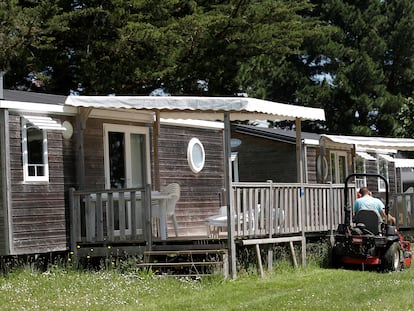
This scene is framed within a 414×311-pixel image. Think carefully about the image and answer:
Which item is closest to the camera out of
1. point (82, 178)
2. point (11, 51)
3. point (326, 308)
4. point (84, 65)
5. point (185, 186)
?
point (326, 308)

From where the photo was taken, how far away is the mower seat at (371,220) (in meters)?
14.7

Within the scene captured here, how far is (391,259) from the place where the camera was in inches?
564

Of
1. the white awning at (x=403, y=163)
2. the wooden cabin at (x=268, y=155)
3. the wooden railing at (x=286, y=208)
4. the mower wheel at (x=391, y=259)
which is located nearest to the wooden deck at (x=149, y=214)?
the wooden railing at (x=286, y=208)

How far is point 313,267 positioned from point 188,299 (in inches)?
166

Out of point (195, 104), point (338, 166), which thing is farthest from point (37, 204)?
point (338, 166)

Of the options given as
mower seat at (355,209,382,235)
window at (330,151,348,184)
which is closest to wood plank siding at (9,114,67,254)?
mower seat at (355,209,382,235)

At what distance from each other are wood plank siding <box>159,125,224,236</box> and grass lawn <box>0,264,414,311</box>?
3.78 meters

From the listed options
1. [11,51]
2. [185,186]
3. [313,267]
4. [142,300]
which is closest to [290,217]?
[313,267]

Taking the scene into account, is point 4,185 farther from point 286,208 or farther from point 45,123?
point 286,208

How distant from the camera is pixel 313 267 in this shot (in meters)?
14.8

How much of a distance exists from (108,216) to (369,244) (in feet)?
14.4

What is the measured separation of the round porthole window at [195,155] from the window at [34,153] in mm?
4143

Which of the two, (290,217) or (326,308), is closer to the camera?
(326,308)

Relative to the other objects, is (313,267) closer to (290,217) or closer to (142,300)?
(290,217)
